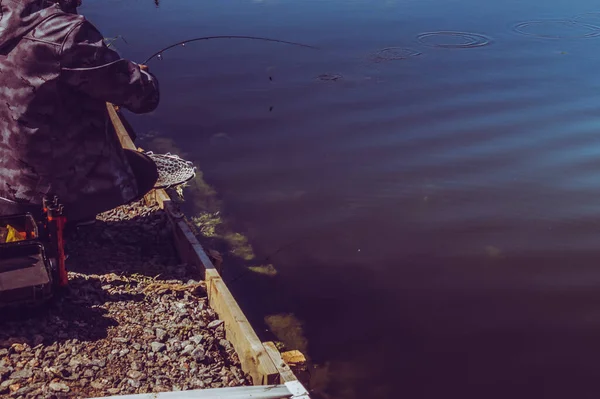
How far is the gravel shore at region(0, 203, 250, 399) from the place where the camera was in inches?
169

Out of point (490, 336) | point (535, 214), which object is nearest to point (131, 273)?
point (490, 336)

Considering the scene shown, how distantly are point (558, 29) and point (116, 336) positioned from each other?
41.9 feet

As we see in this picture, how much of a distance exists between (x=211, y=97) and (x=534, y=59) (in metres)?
5.93

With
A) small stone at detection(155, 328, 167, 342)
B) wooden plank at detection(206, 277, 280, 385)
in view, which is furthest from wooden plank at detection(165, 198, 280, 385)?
small stone at detection(155, 328, 167, 342)

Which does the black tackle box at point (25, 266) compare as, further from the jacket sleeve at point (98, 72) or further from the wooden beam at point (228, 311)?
the wooden beam at point (228, 311)

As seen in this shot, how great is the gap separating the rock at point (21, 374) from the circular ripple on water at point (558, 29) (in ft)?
41.6

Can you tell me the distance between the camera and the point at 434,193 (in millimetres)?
8875

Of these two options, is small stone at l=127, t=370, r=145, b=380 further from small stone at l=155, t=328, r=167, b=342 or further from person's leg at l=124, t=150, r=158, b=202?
person's leg at l=124, t=150, r=158, b=202

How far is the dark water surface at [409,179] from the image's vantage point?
6562 millimetres

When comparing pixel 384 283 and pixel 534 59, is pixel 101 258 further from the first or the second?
pixel 534 59

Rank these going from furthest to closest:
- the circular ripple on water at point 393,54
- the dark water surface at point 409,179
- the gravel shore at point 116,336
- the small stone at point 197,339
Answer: the circular ripple on water at point 393,54 → the dark water surface at point 409,179 → the small stone at point 197,339 → the gravel shore at point 116,336

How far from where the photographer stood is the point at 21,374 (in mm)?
4223

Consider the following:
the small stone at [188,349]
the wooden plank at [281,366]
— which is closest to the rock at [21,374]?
the small stone at [188,349]

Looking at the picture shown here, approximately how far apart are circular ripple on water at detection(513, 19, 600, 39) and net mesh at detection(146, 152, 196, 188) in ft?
33.3
